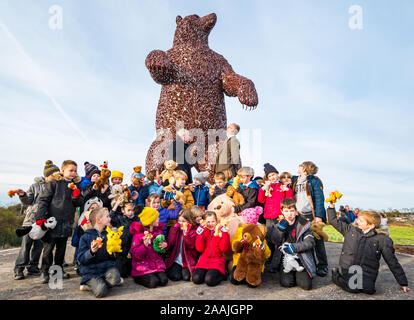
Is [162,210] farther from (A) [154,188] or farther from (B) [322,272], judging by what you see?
(B) [322,272]

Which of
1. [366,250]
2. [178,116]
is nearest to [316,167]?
[366,250]

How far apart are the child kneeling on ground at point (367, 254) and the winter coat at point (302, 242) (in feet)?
1.09

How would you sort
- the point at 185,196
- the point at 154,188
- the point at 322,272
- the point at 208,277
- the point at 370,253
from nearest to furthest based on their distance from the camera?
1. the point at 370,253
2. the point at 208,277
3. the point at 322,272
4. the point at 185,196
5. the point at 154,188

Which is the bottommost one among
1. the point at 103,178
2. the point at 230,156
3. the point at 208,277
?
the point at 208,277

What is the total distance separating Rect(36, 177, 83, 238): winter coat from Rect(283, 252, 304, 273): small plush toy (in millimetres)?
2774

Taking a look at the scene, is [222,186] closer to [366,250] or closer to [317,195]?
[317,195]

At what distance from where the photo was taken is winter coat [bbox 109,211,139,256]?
3587 mm

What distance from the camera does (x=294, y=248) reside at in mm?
3326

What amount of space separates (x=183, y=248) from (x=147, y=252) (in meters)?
0.50

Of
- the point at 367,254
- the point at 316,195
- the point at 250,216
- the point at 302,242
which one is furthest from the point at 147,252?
the point at 367,254

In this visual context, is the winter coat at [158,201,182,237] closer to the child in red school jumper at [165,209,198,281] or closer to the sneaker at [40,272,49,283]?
the child in red school jumper at [165,209,198,281]

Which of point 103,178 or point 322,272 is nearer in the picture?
point 322,272

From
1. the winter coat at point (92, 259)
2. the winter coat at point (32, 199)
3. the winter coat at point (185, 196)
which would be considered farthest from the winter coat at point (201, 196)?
the winter coat at point (32, 199)
